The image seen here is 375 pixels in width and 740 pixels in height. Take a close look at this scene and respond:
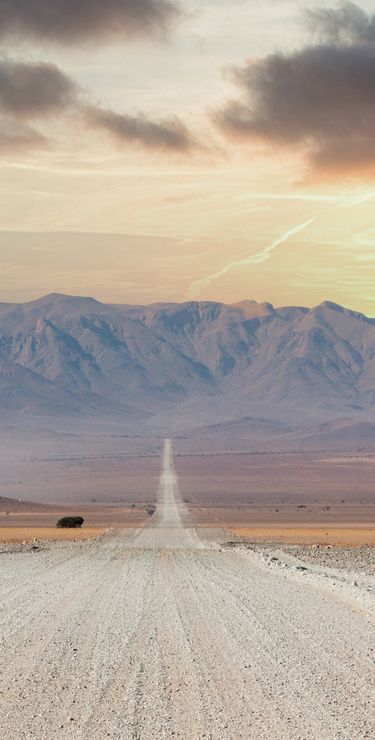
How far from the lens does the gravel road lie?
39.0 feet

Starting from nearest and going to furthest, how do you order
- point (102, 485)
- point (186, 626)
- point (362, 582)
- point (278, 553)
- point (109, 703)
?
point (109, 703)
point (186, 626)
point (362, 582)
point (278, 553)
point (102, 485)

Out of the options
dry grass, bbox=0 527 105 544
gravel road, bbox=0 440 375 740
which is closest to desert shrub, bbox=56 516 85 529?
dry grass, bbox=0 527 105 544

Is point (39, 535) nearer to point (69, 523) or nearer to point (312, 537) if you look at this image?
point (69, 523)

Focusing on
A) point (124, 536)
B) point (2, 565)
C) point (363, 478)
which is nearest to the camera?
point (2, 565)

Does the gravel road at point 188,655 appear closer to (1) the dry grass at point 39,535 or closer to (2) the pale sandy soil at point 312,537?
(2) the pale sandy soil at point 312,537

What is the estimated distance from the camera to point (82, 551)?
44750 millimetres

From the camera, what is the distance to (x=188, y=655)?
16234 mm

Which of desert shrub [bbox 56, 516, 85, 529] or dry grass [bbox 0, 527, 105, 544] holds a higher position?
dry grass [bbox 0, 527, 105, 544]

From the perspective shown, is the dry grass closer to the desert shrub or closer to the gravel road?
the desert shrub

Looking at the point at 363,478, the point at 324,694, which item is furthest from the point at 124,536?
the point at 363,478

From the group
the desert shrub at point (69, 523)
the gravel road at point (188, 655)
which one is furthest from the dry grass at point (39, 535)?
the gravel road at point (188, 655)

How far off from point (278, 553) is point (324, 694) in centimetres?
2907

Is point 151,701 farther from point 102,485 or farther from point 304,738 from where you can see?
point 102,485

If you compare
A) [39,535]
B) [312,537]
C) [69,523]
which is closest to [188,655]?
[312,537]
